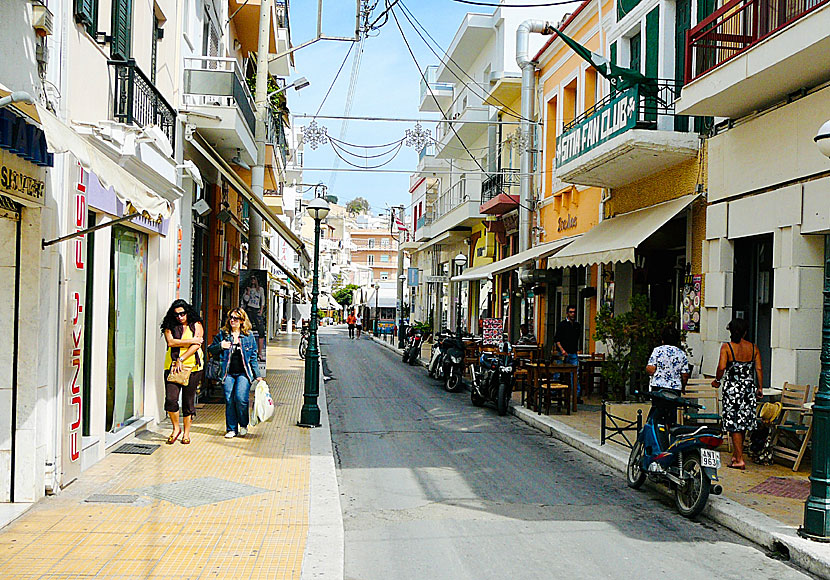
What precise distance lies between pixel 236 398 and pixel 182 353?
112 centimetres

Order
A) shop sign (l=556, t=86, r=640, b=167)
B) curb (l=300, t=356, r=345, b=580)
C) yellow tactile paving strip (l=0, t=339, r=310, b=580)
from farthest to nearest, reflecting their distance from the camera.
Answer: shop sign (l=556, t=86, r=640, b=167)
curb (l=300, t=356, r=345, b=580)
yellow tactile paving strip (l=0, t=339, r=310, b=580)

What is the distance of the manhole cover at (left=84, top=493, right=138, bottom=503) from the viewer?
7.61 m

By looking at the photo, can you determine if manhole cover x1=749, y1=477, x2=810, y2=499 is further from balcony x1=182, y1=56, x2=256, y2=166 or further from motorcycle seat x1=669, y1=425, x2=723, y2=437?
balcony x1=182, y1=56, x2=256, y2=166

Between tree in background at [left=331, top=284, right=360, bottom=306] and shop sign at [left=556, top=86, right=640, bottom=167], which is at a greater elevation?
shop sign at [left=556, top=86, right=640, bottom=167]

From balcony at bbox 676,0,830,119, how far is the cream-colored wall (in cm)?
26

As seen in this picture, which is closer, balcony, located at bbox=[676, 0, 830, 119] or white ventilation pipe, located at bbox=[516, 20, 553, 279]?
balcony, located at bbox=[676, 0, 830, 119]

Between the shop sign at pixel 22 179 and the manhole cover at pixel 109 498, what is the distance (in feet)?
8.79

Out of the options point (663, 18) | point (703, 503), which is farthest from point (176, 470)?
point (663, 18)

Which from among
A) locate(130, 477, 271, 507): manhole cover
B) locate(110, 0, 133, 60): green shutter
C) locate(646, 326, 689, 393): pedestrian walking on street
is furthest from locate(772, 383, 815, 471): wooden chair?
locate(110, 0, 133, 60): green shutter

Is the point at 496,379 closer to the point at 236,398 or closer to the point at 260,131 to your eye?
the point at 236,398

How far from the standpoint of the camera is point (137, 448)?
10336 mm

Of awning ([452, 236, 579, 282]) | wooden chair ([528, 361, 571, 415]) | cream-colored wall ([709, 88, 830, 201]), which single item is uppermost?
cream-colored wall ([709, 88, 830, 201])

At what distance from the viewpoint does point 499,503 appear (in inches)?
329

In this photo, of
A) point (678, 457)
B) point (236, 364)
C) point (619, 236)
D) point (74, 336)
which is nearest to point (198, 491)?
point (74, 336)
